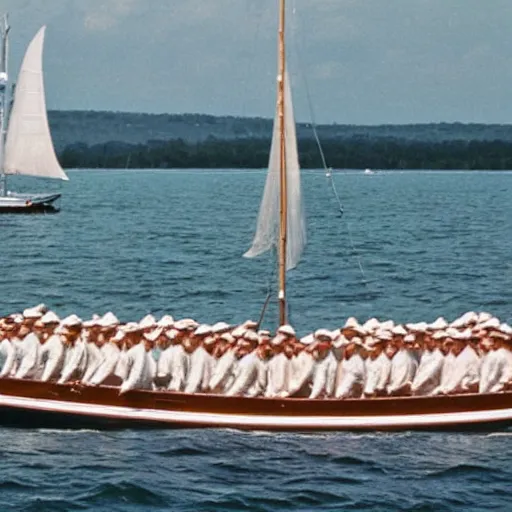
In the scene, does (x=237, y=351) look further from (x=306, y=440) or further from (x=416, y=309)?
(x=416, y=309)

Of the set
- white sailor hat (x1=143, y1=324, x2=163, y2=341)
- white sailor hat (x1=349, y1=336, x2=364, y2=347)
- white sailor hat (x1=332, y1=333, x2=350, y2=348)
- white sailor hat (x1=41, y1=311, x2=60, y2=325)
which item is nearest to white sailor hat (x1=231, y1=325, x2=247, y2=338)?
white sailor hat (x1=143, y1=324, x2=163, y2=341)

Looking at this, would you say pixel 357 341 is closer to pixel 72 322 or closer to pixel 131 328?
pixel 131 328

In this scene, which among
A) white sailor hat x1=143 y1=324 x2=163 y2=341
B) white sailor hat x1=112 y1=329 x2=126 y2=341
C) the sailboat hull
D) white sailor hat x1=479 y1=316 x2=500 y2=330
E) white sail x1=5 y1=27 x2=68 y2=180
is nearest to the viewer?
white sailor hat x1=143 y1=324 x2=163 y2=341

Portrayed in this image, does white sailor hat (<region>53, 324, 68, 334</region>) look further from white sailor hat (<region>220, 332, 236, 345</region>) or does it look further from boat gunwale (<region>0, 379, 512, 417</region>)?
white sailor hat (<region>220, 332, 236, 345</region>)

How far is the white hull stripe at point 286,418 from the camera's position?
30.7 meters

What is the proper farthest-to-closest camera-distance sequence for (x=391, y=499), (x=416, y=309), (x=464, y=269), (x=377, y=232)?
1. (x=377, y=232)
2. (x=464, y=269)
3. (x=416, y=309)
4. (x=391, y=499)

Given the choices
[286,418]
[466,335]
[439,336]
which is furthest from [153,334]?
[466,335]

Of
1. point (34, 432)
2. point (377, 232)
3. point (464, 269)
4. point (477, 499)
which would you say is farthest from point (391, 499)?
point (377, 232)

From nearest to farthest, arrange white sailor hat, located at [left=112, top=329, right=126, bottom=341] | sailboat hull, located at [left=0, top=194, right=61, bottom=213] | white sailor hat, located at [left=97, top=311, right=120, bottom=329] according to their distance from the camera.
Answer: white sailor hat, located at [left=112, top=329, right=126, bottom=341]
white sailor hat, located at [left=97, top=311, right=120, bottom=329]
sailboat hull, located at [left=0, top=194, right=61, bottom=213]

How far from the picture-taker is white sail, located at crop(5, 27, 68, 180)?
4063 inches

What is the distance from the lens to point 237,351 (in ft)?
101

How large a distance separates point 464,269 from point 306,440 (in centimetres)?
4536

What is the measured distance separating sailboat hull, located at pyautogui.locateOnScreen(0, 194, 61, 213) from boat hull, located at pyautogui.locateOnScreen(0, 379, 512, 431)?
76.0 metres

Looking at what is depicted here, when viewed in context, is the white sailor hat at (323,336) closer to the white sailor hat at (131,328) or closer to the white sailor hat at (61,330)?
the white sailor hat at (131,328)
